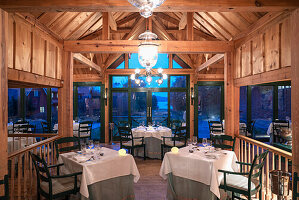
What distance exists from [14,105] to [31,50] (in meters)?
6.17

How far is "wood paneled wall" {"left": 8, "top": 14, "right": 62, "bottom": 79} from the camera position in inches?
124

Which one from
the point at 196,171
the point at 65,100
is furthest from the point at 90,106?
the point at 196,171

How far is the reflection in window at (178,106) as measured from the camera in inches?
360

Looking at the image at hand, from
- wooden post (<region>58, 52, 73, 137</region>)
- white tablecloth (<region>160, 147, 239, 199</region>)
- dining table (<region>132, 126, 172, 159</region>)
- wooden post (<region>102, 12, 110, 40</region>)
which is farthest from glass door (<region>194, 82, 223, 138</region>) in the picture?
wooden post (<region>58, 52, 73, 137</region>)

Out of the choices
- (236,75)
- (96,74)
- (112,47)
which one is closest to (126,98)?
(96,74)

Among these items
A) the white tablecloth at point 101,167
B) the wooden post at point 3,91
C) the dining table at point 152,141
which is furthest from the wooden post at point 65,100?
the dining table at point 152,141

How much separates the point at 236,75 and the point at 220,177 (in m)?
2.47

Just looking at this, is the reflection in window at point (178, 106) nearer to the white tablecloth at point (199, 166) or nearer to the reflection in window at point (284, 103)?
the reflection in window at point (284, 103)

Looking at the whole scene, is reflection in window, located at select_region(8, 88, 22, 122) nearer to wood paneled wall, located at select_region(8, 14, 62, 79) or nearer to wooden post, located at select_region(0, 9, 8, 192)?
wood paneled wall, located at select_region(8, 14, 62, 79)

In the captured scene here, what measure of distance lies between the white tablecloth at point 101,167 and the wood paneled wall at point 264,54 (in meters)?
2.81

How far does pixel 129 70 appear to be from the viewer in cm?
874

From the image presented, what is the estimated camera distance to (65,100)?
4855 millimetres

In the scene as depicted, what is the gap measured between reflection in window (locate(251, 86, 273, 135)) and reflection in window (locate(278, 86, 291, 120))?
342mm

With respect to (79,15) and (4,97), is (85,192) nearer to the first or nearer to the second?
(4,97)
